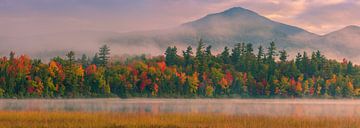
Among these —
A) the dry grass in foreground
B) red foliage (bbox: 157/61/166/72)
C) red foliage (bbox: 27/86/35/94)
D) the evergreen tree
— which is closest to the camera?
the dry grass in foreground

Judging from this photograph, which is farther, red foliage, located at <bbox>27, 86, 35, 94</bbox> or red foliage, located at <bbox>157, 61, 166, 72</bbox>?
red foliage, located at <bbox>157, 61, 166, 72</bbox>

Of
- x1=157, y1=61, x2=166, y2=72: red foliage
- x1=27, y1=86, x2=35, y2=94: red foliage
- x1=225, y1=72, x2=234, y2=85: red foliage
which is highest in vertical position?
x1=157, y1=61, x2=166, y2=72: red foliage

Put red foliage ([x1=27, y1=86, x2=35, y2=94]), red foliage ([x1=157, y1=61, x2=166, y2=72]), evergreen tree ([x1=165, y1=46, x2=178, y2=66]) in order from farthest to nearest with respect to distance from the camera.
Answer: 1. evergreen tree ([x1=165, y1=46, x2=178, y2=66])
2. red foliage ([x1=157, y1=61, x2=166, y2=72])
3. red foliage ([x1=27, y1=86, x2=35, y2=94])

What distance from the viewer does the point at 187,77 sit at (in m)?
169

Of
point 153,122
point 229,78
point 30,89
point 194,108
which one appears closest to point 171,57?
point 229,78

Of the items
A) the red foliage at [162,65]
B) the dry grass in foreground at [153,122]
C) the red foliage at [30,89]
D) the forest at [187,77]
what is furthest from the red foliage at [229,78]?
the dry grass in foreground at [153,122]

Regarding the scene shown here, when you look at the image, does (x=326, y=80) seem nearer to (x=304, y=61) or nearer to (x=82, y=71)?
(x=304, y=61)

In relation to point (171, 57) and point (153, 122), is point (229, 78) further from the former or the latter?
point (153, 122)

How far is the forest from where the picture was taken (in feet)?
485

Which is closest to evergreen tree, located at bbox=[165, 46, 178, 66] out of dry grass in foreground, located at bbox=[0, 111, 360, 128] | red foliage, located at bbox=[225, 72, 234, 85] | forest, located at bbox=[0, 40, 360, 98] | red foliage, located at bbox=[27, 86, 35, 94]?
forest, located at bbox=[0, 40, 360, 98]

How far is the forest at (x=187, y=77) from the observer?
5817 inches

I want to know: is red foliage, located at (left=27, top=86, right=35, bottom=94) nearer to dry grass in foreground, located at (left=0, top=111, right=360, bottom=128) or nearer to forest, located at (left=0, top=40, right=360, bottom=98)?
forest, located at (left=0, top=40, right=360, bottom=98)

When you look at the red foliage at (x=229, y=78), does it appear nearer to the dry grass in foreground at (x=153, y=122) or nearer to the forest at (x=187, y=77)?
the forest at (x=187, y=77)

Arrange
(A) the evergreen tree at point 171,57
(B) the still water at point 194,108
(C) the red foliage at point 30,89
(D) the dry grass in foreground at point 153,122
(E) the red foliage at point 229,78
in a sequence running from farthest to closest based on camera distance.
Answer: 1. (A) the evergreen tree at point 171,57
2. (E) the red foliage at point 229,78
3. (C) the red foliage at point 30,89
4. (B) the still water at point 194,108
5. (D) the dry grass in foreground at point 153,122
